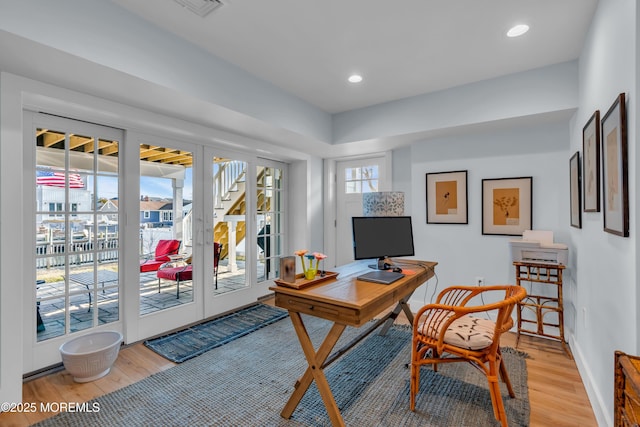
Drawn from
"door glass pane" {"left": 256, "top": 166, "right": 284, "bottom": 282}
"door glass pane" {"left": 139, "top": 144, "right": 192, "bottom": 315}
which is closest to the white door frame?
"door glass pane" {"left": 256, "top": 166, "right": 284, "bottom": 282}

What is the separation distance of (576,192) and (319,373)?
97.6 inches

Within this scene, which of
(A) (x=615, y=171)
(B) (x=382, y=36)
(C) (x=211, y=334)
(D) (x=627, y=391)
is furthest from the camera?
(C) (x=211, y=334)

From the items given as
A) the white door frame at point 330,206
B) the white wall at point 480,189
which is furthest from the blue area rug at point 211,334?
the white wall at point 480,189

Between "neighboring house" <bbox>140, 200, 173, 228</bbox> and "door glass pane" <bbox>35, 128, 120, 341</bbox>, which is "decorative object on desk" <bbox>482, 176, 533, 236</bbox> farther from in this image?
"door glass pane" <bbox>35, 128, 120, 341</bbox>

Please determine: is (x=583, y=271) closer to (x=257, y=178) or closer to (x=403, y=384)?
(x=403, y=384)

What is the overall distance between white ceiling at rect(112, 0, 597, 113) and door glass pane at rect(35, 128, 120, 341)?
1.27 m

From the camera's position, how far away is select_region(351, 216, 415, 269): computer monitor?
229cm

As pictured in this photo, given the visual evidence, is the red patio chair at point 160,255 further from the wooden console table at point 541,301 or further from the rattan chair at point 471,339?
the wooden console table at point 541,301

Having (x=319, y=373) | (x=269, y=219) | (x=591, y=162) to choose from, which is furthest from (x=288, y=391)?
(x=269, y=219)

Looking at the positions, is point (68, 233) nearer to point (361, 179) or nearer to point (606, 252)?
point (361, 179)

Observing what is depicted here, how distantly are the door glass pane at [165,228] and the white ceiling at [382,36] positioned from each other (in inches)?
49.8

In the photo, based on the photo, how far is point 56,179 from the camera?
2402mm

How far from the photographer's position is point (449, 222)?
357 centimetres

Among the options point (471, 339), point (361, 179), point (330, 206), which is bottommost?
point (471, 339)
